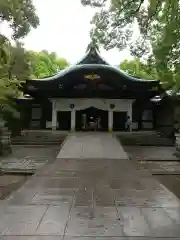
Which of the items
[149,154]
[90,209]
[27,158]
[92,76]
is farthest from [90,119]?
[90,209]

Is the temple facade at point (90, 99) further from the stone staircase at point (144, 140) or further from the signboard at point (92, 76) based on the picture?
the stone staircase at point (144, 140)

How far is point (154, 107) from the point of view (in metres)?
27.7

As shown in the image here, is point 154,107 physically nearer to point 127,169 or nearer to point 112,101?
point 112,101

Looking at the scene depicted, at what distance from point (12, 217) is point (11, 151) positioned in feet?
38.4

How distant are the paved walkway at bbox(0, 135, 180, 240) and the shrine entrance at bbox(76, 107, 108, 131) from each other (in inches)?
710

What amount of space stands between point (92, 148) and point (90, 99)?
9.36 metres

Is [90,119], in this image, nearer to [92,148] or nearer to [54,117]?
[54,117]

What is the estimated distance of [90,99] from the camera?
82.0 ft

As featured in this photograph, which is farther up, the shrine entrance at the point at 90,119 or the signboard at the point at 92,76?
the signboard at the point at 92,76

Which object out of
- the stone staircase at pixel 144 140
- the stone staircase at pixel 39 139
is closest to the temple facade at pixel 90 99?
the stone staircase at pixel 39 139

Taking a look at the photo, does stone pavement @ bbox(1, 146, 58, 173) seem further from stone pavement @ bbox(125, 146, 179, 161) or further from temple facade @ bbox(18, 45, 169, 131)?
temple facade @ bbox(18, 45, 169, 131)

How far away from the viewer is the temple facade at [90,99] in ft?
77.2

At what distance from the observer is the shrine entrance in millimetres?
27281

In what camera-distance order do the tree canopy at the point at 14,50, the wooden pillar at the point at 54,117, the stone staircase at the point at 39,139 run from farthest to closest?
1. the wooden pillar at the point at 54,117
2. the stone staircase at the point at 39,139
3. the tree canopy at the point at 14,50
